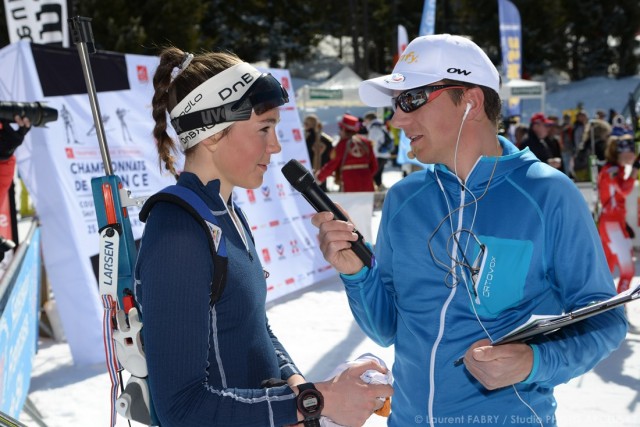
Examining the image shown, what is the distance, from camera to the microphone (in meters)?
1.97

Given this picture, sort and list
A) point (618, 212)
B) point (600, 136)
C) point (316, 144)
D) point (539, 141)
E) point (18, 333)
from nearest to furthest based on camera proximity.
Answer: point (18, 333) < point (618, 212) < point (539, 141) < point (600, 136) < point (316, 144)

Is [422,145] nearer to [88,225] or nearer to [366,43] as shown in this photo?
[88,225]

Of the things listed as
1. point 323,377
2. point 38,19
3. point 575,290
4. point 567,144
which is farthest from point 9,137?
point 567,144

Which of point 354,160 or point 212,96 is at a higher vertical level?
point 212,96

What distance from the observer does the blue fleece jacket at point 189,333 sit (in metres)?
1.47

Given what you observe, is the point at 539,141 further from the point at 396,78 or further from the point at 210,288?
the point at 210,288

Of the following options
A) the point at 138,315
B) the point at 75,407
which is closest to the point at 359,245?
the point at 138,315

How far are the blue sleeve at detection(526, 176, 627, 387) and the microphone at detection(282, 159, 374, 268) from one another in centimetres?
52

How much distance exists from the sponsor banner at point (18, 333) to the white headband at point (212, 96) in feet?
6.58

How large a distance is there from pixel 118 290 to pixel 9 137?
3112mm

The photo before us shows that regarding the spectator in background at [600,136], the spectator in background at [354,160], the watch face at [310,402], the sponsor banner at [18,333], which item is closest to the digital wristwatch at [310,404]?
the watch face at [310,402]

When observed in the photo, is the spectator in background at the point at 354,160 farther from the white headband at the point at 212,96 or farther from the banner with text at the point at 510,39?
the banner with text at the point at 510,39

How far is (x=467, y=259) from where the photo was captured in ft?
6.81

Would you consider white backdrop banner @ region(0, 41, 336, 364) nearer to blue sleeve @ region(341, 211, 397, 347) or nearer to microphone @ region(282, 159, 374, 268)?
blue sleeve @ region(341, 211, 397, 347)
